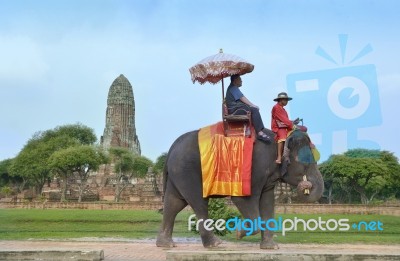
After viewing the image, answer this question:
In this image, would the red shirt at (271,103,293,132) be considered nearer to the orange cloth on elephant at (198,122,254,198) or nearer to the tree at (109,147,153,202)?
the orange cloth on elephant at (198,122,254,198)

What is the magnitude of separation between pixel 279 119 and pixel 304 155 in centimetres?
80

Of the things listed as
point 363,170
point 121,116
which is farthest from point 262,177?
point 121,116

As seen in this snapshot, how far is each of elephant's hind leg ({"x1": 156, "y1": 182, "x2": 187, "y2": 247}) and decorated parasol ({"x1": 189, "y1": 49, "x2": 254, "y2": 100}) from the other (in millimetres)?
2217

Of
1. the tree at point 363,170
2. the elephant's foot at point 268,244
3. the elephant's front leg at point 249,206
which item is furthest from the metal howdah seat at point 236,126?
the tree at point 363,170

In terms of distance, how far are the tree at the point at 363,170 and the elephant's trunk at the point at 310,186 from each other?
43799mm

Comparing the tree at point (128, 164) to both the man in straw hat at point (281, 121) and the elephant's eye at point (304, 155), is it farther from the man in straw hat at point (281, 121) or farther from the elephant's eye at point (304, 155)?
the elephant's eye at point (304, 155)

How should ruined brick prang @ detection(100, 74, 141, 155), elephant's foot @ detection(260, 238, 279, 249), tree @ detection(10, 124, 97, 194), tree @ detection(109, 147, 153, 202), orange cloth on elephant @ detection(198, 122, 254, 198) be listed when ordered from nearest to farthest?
orange cloth on elephant @ detection(198, 122, 254, 198) → elephant's foot @ detection(260, 238, 279, 249) → tree @ detection(10, 124, 97, 194) → tree @ detection(109, 147, 153, 202) → ruined brick prang @ detection(100, 74, 141, 155)

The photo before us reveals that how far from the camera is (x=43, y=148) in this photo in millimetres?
65625

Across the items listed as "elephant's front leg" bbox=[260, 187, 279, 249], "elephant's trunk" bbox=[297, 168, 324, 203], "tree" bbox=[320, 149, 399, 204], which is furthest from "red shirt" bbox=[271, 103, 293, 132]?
"tree" bbox=[320, 149, 399, 204]

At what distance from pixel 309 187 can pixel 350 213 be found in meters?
31.5

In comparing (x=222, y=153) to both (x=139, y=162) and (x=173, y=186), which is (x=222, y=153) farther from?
(x=139, y=162)

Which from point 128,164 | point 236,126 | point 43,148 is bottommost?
point 236,126

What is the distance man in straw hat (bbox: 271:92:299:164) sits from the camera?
9.84 m

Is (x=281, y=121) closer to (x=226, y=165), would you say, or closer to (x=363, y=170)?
(x=226, y=165)
